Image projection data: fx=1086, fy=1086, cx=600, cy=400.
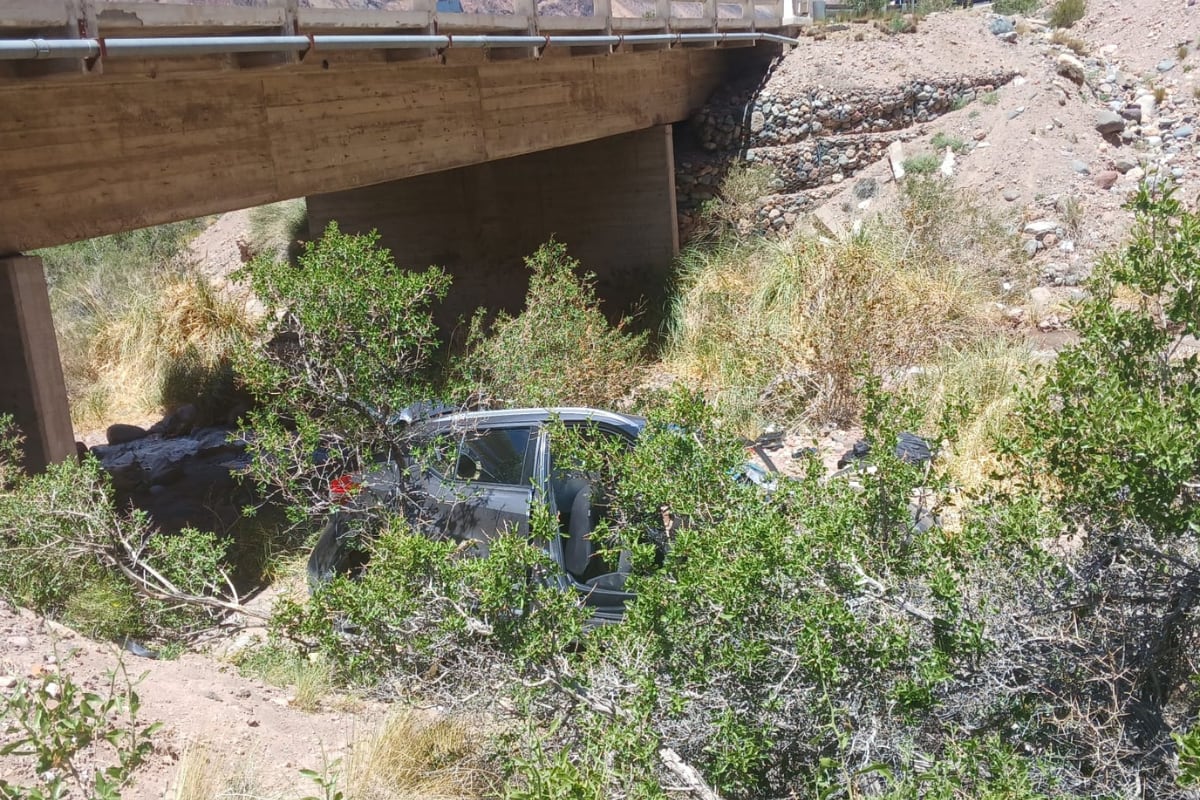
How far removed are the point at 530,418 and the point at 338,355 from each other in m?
1.38

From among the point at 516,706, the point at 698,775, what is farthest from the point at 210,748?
the point at 698,775

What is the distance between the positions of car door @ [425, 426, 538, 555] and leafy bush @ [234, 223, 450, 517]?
585mm

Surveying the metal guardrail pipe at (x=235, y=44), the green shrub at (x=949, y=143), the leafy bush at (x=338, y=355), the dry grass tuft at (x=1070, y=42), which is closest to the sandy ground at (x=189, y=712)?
the leafy bush at (x=338, y=355)

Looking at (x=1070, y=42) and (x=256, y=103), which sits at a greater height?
(x=256, y=103)

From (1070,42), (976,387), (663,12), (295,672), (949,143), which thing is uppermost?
(663,12)

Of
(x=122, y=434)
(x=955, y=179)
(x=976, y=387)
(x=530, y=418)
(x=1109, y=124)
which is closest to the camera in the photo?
(x=530, y=418)

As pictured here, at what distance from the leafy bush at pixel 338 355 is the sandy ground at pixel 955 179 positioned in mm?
1528

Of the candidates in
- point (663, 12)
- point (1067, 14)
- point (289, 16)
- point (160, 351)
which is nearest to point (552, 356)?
point (289, 16)

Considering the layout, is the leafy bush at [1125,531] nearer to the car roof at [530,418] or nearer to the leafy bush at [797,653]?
the leafy bush at [797,653]

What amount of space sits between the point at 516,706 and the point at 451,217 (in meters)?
14.2

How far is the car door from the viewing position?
6.26 m

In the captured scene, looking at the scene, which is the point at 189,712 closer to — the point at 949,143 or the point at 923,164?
the point at 923,164

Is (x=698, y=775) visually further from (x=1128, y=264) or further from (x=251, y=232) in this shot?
(x=251, y=232)

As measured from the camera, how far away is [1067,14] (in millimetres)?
23844
